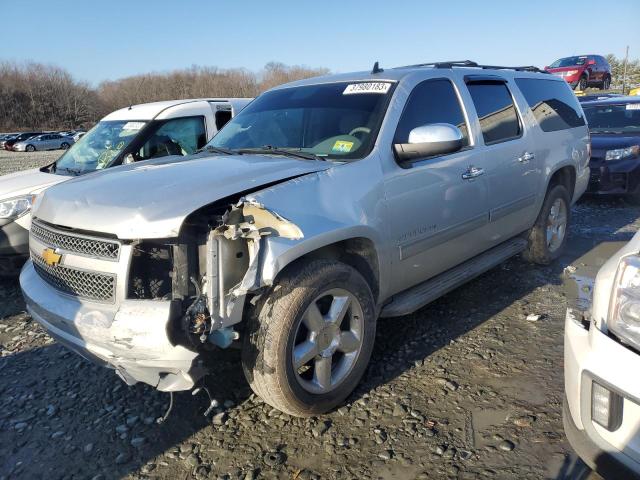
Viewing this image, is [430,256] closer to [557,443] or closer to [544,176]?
[557,443]

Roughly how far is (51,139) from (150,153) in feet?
126

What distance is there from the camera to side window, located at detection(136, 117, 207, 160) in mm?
5848

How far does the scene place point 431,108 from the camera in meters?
3.59

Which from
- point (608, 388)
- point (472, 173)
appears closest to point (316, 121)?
point (472, 173)

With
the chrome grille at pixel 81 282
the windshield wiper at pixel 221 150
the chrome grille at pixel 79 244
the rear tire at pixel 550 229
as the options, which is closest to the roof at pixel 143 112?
the windshield wiper at pixel 221 150

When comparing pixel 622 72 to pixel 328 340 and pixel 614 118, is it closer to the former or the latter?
pixel 614 118

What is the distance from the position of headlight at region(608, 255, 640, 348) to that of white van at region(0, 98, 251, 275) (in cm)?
470

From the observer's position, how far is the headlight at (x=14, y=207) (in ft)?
15.7

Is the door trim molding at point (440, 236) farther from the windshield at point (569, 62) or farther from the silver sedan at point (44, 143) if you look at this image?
the silver sedan at point (44, 143)

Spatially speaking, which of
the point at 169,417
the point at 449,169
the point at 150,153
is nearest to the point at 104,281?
the point at 169,417

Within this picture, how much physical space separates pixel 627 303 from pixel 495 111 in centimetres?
279

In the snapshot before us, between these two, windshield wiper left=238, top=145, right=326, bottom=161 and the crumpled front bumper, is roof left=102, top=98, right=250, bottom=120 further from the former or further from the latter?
the crumpled front bumper

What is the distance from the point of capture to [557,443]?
2.52m

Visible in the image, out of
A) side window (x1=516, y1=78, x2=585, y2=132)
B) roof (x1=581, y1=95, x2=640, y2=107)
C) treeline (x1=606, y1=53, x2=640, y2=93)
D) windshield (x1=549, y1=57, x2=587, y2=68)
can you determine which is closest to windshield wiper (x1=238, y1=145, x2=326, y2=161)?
side window (x1=516, y1=78, x2=585, y2=132)
